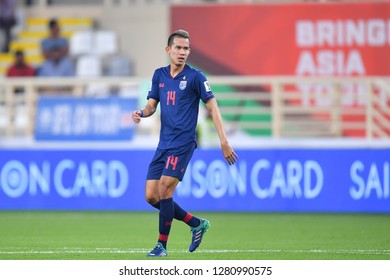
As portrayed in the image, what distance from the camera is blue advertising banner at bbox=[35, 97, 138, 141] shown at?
21047mm

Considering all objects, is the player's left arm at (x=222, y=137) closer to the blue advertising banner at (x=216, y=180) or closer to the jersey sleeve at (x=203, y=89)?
the jersey sleeve at (x=203, y=89)

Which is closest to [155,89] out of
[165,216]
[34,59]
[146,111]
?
[146,111]

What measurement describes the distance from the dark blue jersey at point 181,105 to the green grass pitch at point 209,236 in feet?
3.91

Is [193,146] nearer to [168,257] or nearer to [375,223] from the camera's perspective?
[168,257]

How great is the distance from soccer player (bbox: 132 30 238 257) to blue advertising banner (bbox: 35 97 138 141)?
8542mm

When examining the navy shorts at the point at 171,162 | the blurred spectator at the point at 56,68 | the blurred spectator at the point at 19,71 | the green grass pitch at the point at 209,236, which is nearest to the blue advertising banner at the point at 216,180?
the green grass pitch at the point at 209,236

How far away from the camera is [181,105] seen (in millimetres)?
12383

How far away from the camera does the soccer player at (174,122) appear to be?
12305 mm

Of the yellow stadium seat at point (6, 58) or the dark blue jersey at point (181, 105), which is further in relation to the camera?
the yellow stadium seat at point (6, 58)

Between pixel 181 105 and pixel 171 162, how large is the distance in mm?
582

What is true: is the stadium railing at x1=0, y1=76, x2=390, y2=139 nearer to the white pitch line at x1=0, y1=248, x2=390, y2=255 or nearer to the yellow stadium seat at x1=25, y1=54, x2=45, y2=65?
the yellow stadium seat at x1=25, y1=54, x2=45, y2=65

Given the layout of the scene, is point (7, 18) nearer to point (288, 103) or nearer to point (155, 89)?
point (288, 103)

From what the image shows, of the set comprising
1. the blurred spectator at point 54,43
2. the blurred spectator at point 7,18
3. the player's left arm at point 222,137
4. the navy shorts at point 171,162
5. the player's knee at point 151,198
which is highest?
the blurred spectator at point 7,18

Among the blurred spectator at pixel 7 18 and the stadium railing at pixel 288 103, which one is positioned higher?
the blurred spectator at pixel 7 18
